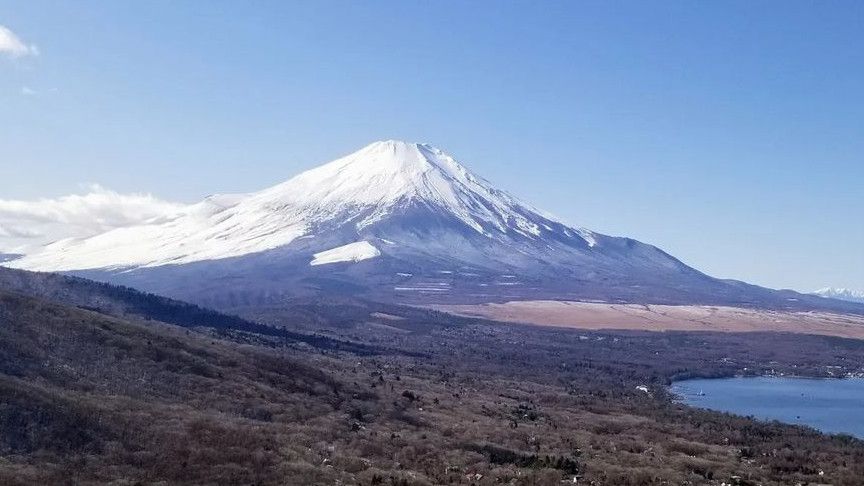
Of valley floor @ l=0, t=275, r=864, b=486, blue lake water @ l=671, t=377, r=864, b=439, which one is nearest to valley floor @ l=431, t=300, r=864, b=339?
blue lake water @ l=671, t=377, r=864, b=439

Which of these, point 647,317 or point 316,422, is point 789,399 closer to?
point 316,422

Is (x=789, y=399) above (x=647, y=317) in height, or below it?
below

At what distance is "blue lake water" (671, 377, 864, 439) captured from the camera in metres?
65.8

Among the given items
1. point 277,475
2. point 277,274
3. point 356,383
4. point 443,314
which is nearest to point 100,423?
point 277,475

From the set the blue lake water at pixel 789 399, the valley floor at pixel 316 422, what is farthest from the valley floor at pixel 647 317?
the valley floor at pixel 316 422

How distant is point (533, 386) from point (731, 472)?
36.2 m

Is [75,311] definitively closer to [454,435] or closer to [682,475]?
[454,435]

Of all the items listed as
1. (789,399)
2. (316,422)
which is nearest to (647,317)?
(789,399)

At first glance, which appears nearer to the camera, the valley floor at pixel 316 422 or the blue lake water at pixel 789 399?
the valley floor at pixel 316 422

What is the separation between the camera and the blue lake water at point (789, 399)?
6575 cm

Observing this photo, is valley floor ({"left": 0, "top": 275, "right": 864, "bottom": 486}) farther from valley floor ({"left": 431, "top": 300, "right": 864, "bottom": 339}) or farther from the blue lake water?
valley floor ({"left": 431, "top": 300, "right": 864, "bottom": 339})

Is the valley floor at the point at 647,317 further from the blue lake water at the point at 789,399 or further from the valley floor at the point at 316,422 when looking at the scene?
the valley floor at the point at 316,422

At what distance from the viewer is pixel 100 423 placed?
96.9 ft

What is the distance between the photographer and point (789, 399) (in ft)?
259
